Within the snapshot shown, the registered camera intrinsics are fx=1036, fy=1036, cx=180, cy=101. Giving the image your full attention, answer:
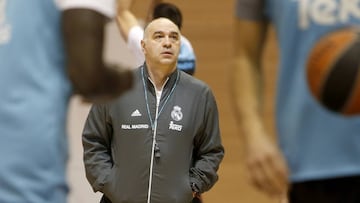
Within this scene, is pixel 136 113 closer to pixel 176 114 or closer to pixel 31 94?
pixel 176 114

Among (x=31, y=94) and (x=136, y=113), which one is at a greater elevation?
(x=31, y=94)

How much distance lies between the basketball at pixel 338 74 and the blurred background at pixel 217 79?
150 inches

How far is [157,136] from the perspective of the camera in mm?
5148

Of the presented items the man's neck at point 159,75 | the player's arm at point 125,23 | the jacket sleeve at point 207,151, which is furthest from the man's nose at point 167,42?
the player's arm at point 125,23

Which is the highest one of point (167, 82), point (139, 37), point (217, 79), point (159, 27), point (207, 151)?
point (159, 27)

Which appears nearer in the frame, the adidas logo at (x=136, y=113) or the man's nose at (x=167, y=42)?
the adidas logo at (x=136, y=113)

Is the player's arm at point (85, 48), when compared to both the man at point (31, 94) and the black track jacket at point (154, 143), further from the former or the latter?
the black track jacket at point (154, 143)

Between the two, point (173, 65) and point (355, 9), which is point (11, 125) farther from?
point (173, 65)

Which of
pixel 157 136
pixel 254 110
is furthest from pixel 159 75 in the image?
pixel 254 110

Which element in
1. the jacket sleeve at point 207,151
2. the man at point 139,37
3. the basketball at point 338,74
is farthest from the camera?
the man at point 139,37

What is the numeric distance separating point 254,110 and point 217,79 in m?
5.43

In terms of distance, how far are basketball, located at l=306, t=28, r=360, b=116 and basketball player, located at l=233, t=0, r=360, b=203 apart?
0.05m

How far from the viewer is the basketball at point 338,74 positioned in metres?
2.63

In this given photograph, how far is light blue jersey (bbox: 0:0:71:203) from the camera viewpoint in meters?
2.78
